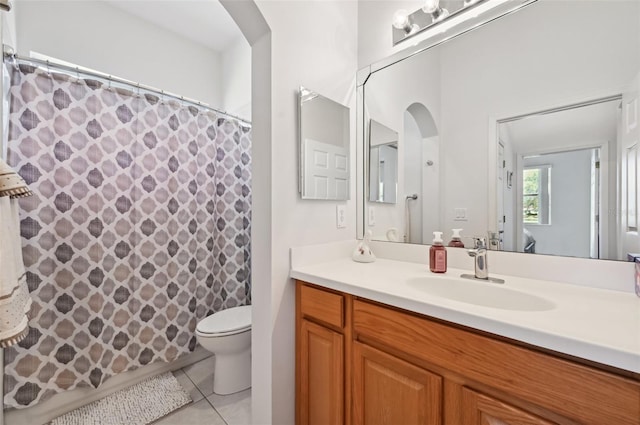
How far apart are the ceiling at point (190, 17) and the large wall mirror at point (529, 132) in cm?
156

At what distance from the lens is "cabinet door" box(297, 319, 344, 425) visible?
3.44 ft

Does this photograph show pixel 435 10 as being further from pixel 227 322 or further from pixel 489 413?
pixel 227 322

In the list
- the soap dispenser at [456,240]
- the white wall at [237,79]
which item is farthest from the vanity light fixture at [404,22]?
the white wall at [237,79]

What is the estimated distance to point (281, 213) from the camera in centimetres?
119

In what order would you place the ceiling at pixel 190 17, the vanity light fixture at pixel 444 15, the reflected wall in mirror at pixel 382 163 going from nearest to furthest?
the vanity light fixture at pixel 444 15 → the reflected wall in mirror at pixel 382 163 → the ceiling at pixel 190 17

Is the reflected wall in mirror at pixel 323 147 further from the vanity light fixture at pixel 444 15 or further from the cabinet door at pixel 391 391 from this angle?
the cabinet door at pixel 391 391

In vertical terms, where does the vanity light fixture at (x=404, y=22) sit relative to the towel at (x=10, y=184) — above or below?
above

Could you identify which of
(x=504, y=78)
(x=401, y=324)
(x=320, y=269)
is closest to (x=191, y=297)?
(x=320, y=269)

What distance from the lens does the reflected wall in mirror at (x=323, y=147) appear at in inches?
50.3

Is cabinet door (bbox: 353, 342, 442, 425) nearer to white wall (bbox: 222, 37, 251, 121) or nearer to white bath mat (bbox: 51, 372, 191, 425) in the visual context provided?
white bath mat (bbox: 51, 372, 191, 425)

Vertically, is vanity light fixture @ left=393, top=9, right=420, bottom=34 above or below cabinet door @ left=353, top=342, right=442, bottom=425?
above

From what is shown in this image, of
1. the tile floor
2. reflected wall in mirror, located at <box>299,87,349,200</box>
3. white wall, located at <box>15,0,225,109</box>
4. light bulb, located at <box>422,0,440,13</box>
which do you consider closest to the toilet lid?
the tile floor

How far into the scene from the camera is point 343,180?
1.50 meters

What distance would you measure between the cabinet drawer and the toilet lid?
2.36 feet
